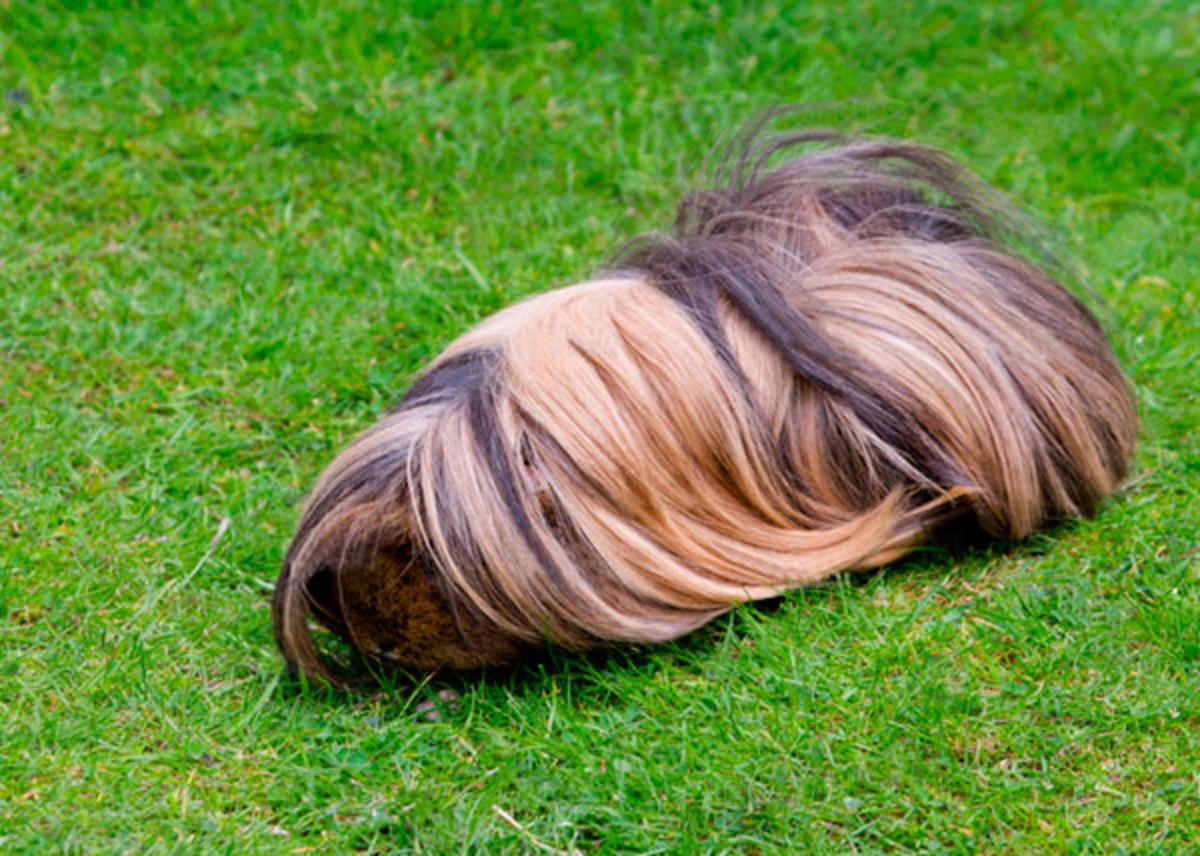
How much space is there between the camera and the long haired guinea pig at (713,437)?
346 cm

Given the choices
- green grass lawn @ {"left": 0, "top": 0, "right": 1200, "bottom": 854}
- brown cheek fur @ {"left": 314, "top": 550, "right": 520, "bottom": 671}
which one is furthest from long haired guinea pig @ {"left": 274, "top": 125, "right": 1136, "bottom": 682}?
green grass lawn @ {"left": 0, "top": 0, "right": 1200, "bottom": 854}

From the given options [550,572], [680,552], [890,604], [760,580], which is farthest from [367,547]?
[890,604]

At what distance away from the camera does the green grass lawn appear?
325 cm

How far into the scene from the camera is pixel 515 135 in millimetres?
6129

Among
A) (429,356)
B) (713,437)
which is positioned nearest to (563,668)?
(713,437)

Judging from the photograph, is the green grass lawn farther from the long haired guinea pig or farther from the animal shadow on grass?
the long haired guinea pig

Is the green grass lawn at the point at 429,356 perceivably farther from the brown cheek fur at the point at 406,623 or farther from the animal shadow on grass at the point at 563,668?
the brown cheek fur at the point at 406,623

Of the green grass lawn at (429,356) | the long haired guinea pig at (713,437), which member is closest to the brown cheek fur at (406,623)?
the long haired guinea pig at (713,437)

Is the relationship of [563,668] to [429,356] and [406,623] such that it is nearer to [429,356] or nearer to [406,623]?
[406,623]

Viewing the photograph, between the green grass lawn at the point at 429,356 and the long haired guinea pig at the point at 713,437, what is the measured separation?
0.57ft

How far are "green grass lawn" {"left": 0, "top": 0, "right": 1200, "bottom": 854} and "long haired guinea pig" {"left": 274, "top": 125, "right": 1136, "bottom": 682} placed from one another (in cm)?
18

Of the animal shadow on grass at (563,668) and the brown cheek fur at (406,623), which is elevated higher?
the brown cheek fur at (406,623)

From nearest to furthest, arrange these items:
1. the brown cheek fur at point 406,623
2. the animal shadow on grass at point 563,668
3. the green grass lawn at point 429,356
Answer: the green grass lawn at point 429,356 < the brown cheek fur at point 406,623 < the animal shadow on grass at point 563,668

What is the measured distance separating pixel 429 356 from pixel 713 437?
1602 millimetres
